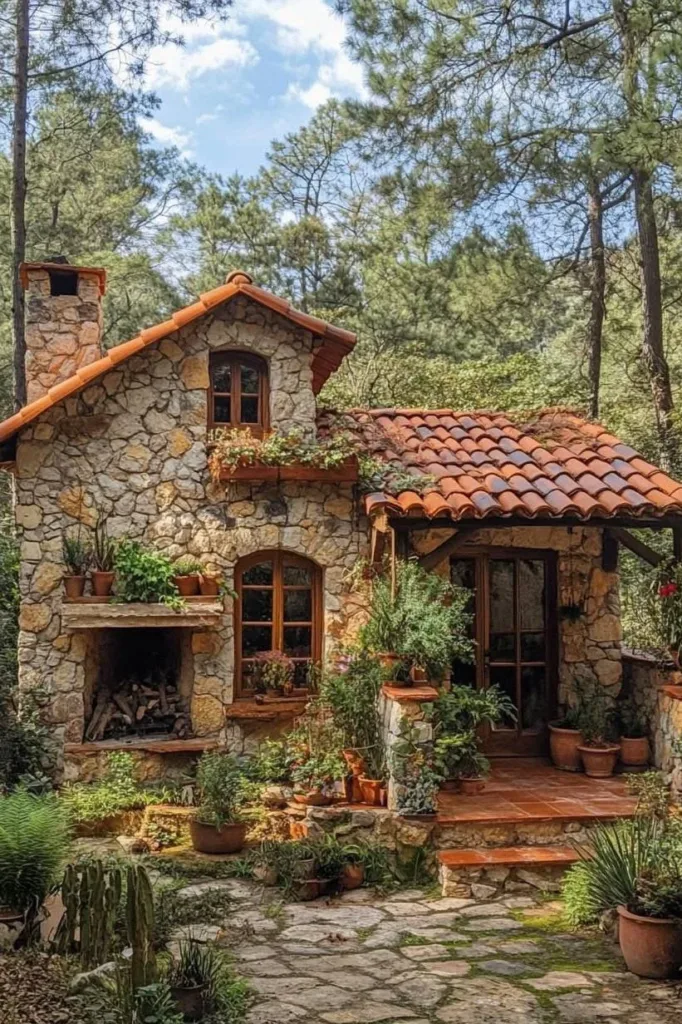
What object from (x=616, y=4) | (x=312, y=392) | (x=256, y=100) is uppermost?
(x=256, y=100)

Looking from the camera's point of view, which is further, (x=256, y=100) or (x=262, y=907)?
(x=256, y=100)

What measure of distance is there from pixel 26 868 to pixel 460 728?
419 centimetres

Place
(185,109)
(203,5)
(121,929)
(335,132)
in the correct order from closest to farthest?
(121,929) → (203,5) → (185,109) → (335,132)

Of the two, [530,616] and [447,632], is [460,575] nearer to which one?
[530,616]

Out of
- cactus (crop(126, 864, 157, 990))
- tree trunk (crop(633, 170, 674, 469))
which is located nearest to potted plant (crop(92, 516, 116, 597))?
cactus (crop(126, 864, 157, 990))

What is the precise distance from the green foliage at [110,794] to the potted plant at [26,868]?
2.81 metres

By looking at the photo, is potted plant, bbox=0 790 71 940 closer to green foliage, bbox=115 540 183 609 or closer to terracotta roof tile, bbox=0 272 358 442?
green foliage, bbox=115 540 183 609

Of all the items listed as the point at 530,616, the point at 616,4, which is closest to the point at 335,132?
the point at 616,4

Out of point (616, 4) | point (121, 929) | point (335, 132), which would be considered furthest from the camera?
point (335, 132)

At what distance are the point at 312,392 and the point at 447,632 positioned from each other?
321cm

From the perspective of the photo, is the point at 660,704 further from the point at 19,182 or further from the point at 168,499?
the point at 19,182

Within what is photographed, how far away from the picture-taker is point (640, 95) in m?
10.1

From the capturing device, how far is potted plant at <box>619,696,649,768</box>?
9242mm

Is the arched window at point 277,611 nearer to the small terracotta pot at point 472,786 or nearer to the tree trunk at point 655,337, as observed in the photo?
the small terracotta pot at point 472,786
